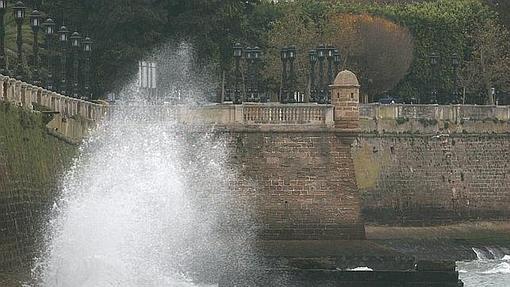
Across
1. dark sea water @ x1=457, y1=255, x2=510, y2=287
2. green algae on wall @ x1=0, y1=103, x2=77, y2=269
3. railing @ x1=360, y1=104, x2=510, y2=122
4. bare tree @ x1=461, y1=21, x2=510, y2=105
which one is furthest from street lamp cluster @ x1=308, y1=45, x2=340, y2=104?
green algae on wall @ x1=0, y1=103, x2=77, y2=269

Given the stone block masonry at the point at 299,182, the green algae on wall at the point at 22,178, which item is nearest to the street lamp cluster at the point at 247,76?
the stone block masonry at the point at 299,182

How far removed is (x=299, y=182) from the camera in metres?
46.2

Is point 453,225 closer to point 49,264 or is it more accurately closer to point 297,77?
point 297,77

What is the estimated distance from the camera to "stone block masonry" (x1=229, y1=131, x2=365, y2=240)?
4572 centimetres

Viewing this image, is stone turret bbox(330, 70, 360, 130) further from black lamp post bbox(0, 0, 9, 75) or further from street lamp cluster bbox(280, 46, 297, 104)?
black lamp post bbox(0, 0, 9, 75)

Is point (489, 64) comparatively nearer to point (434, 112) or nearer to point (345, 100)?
point (434, 112)

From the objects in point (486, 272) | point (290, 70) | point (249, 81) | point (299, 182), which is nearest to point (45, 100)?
point (299, 182)

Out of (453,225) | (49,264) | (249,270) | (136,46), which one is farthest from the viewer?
(136,46)

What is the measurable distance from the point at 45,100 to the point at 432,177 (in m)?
19.2

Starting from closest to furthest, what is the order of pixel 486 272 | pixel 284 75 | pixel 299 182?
1. pixel 486 272
2. pixel 299 182
3. pixel 284 75

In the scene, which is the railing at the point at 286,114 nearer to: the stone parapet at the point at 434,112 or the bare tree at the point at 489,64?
the stone parapet at the point at 434,112

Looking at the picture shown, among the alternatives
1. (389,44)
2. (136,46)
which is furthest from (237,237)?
(389,44)

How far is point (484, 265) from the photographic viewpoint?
4784 cm

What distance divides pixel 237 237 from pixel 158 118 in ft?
14.1
